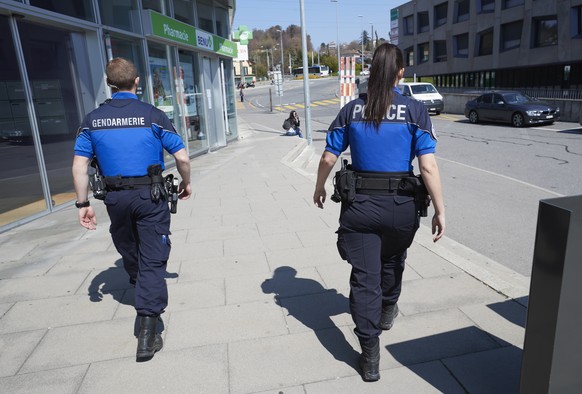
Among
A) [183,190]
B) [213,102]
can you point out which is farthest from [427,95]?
[183,190]

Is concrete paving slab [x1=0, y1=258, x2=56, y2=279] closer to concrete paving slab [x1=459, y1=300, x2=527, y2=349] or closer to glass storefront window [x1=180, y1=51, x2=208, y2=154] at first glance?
concrete paving slab [x1=459, y1=300, x2=527, y2=349]

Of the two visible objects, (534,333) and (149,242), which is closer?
(534,333)

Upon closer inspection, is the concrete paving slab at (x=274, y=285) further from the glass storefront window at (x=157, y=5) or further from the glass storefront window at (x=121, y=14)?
the glass storefront window at (x=157, y=5)

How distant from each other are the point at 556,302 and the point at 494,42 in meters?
38.2

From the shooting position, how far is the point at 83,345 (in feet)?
10.2

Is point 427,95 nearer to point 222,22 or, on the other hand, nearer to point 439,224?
point 222,22

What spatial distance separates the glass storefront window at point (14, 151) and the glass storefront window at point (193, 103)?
17.9 ft

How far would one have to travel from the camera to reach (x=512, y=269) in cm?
436

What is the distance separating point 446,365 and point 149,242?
2.12 m

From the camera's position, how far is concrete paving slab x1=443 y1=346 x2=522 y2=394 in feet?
8.16

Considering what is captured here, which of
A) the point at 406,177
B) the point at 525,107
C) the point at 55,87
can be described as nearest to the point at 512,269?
the point at 406,177

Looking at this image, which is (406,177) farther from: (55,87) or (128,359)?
(55,87)

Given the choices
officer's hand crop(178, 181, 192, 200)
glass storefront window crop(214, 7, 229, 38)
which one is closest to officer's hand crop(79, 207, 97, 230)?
officer's hand crop(178, 181, 192, 200)

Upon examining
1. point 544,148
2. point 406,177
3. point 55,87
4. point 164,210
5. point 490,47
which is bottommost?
point 544,148
